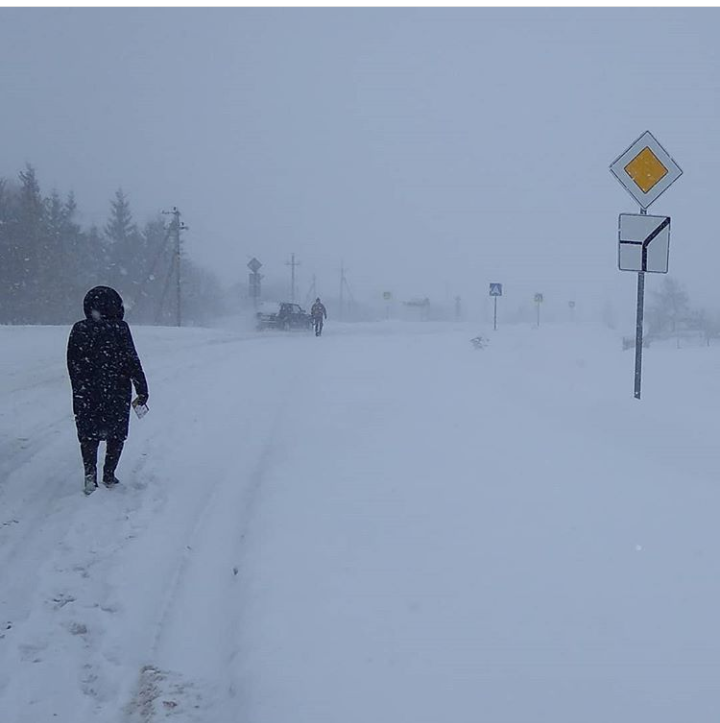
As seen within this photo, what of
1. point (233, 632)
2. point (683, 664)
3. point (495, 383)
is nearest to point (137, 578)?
point (233, 632)

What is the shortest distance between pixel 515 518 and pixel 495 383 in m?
7.35

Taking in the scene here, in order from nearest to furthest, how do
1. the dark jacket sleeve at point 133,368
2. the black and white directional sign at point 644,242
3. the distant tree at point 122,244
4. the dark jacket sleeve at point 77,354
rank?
the dark jacket sleeve at point 77,354, the dark jacket sleeve at point 133,368, the black and white directional sign at point 644,242, the distant tree at point 122,244

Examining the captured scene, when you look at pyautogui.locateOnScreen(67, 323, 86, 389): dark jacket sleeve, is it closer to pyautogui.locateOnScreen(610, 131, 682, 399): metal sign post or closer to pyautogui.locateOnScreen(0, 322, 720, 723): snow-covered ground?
pyautogui.locateOnScreen(0, 322, 720, 723): snow-covered ground

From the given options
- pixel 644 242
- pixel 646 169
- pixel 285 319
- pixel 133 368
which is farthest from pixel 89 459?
pixel 285 319

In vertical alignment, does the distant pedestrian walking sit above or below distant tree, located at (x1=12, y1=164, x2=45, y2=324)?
below

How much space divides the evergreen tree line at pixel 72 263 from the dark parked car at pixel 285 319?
18.0m

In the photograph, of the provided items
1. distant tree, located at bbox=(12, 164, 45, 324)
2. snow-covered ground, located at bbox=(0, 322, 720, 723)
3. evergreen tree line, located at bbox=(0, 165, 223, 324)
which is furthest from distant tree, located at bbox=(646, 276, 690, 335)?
snow-covered ground, located at bbox=(0, 322, 720, 723)

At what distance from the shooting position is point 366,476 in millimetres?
6410

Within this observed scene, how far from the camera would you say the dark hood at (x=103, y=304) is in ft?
21.3

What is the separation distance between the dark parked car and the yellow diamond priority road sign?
121ft

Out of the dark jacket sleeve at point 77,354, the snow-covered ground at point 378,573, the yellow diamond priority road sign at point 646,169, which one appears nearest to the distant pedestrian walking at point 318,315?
the snow-covered ground at point 378,573

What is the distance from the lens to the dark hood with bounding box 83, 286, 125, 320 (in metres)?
6.49

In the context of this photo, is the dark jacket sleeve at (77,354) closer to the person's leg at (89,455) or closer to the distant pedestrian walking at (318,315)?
the person's leg at (89,455)

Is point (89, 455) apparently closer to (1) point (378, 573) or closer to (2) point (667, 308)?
(1) point (378, 573)
